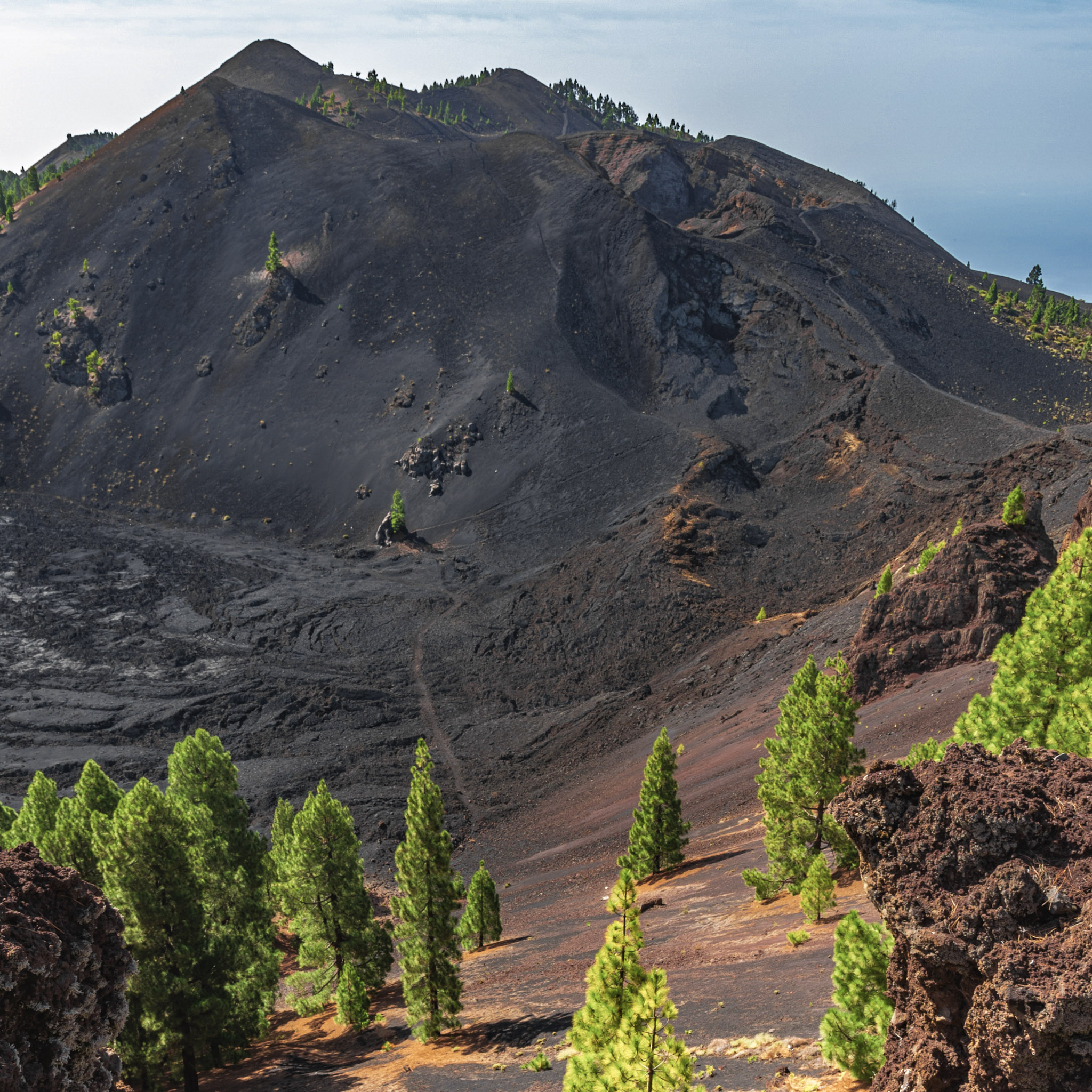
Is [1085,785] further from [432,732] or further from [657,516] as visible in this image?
[657,516]

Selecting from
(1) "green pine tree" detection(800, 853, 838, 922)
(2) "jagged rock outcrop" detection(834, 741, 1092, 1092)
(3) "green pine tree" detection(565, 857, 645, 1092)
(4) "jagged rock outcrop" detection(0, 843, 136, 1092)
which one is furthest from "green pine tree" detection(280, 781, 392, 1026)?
(2) "jagged rock outcrop" detection(834, 741, 1092, 1092)

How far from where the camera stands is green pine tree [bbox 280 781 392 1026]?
33.6 metres

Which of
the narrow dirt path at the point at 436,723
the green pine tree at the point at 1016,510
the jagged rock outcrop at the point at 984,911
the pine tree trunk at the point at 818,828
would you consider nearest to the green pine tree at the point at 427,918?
the pine tree trunk at the point at 818,828

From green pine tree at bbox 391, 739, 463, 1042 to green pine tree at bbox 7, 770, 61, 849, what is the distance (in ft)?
59.9

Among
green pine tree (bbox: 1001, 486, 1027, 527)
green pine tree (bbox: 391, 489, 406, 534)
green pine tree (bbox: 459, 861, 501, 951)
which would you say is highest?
green pine tree (bbox: 391, 489, 406, 534)

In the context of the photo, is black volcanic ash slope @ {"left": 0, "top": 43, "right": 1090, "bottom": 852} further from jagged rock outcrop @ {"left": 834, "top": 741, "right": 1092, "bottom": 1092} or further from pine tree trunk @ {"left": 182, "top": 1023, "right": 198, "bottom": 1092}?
jagged rock outcrop @ {"left": 834, "top": 741, "right": 1092, "bottom": 1092}

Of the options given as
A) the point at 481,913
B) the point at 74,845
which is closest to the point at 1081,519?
the point at 481,913

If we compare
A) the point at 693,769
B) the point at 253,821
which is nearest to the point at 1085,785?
the point at 693,769

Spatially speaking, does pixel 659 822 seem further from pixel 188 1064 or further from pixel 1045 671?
pixel 188 1064

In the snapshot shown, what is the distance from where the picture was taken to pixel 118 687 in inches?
2643

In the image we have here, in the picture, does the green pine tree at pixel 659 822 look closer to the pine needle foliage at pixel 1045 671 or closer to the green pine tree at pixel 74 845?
the pine needle foliage at pixel 1045 671

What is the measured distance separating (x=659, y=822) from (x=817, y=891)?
47.9ft

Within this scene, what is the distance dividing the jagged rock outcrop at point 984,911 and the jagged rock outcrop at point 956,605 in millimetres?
38881

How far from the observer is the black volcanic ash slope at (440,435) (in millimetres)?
67875
